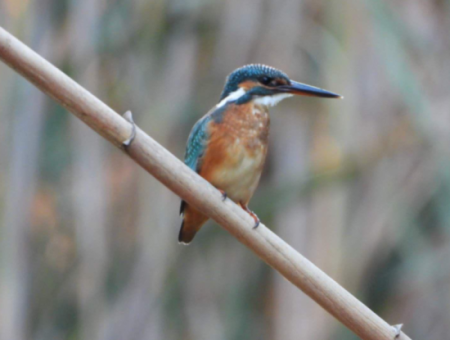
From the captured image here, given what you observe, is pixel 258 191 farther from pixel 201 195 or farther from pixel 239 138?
pixel 201 195

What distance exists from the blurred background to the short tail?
578mm

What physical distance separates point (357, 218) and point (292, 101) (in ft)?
1.59

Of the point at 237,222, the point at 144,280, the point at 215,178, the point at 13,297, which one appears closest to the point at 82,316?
the point at 144,280

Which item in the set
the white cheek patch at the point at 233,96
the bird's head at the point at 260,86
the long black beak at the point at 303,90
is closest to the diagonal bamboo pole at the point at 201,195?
the long black beak at the point at 303,90

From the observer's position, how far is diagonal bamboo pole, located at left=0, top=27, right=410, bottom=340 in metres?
1.05

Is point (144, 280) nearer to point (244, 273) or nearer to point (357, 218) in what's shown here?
point (244, 273)

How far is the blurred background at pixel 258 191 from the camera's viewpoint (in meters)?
2.40

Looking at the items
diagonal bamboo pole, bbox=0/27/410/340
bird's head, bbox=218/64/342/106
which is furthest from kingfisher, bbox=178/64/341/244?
diagonal bamboo pole, bbox=0/27/410/340

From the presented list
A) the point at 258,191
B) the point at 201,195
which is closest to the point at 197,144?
the point at 201,195

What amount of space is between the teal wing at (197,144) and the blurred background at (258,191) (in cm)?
55

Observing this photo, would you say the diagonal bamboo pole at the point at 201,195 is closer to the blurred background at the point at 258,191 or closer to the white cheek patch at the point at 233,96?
the white cheek patch at the point at 233,96

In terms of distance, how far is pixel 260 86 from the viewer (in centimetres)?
180

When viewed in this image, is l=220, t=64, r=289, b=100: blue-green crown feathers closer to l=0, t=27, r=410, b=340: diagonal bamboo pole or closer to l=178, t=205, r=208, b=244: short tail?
l=178, t=205, r=208, b=244: short tail

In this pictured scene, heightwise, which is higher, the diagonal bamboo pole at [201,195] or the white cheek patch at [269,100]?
the white cheek patch at [269,100]
